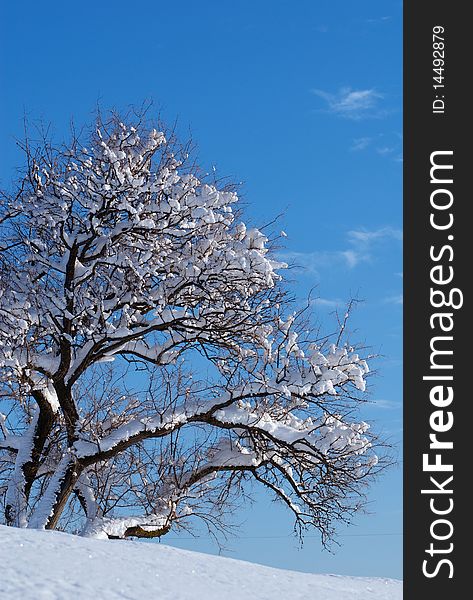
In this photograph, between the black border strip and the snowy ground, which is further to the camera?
the black border strip

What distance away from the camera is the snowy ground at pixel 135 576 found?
5492 mm

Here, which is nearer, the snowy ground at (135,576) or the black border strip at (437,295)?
the snowy ground at (135,576)

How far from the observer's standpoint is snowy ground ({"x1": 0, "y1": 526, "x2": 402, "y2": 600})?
549 centimetres

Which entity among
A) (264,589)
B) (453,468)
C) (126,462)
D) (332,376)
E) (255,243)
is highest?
(255,243)

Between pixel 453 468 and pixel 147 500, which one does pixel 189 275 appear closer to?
pixel 147 500

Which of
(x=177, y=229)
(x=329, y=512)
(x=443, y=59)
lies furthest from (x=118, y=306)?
(x=443, y=59)

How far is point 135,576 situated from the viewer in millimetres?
6070

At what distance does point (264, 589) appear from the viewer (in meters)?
6.46

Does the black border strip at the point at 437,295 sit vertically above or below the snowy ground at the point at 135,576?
above

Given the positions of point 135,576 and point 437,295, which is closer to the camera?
point 135,576

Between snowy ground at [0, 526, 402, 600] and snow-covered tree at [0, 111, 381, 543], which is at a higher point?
snow-covered tree at [0, 111, 381, 543]

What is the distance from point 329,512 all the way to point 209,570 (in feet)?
26.4

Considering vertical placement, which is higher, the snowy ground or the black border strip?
the black border strip

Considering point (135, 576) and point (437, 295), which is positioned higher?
point (437, 295)
